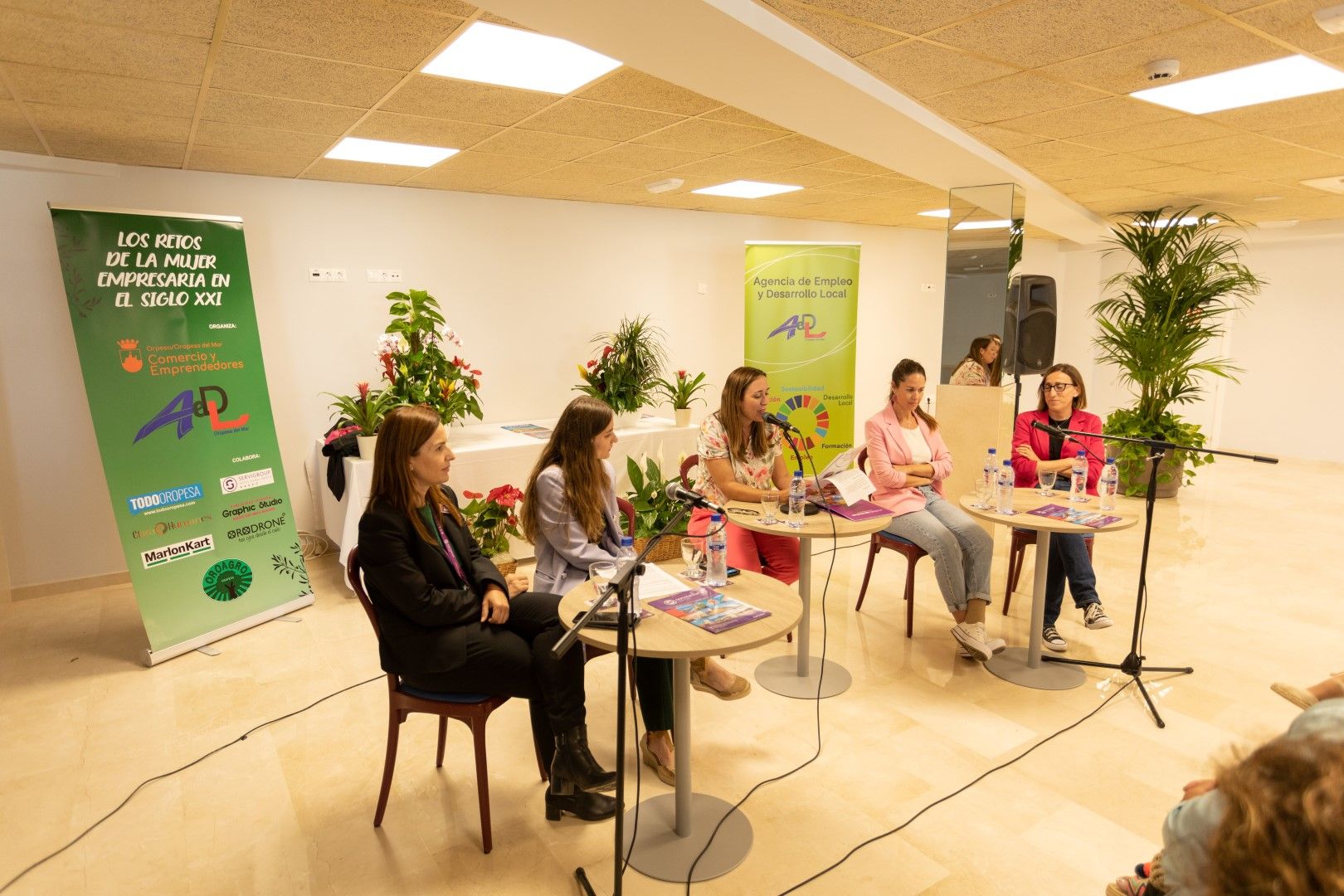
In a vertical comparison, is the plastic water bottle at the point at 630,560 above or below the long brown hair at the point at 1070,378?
below

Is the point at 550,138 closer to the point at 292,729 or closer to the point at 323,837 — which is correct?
the point at 292,729

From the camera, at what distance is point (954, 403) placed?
517 centimetres

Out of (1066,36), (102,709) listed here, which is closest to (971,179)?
(1066,36)

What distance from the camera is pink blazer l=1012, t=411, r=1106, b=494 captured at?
397 cm

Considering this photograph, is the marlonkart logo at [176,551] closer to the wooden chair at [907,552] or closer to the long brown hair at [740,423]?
the long brown hair at [740,423]

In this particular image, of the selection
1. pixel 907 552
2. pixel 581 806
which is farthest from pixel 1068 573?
pixel 581 806

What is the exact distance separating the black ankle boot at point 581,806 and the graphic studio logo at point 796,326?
469 cm

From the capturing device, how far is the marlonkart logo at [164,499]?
12.1ft

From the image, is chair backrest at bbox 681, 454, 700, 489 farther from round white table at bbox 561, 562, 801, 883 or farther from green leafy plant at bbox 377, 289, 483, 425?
green leafy plant at bbox 377, 289, 483, 425

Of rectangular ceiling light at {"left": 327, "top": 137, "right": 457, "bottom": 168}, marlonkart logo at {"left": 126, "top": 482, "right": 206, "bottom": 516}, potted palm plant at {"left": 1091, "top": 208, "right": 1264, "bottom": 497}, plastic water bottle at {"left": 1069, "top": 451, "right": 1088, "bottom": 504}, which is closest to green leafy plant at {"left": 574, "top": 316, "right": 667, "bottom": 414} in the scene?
rectangular ceiling light at {"left": 327, "top": 137, "right": 457, "bottom": 168}

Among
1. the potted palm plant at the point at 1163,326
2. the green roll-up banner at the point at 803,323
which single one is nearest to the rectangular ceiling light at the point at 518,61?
the green roll-up banner at the point at 803,323

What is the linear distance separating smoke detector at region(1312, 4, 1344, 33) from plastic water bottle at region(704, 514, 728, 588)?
249 cm

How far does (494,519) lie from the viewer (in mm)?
4324

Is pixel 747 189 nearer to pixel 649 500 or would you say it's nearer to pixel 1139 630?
pixel 649 500
